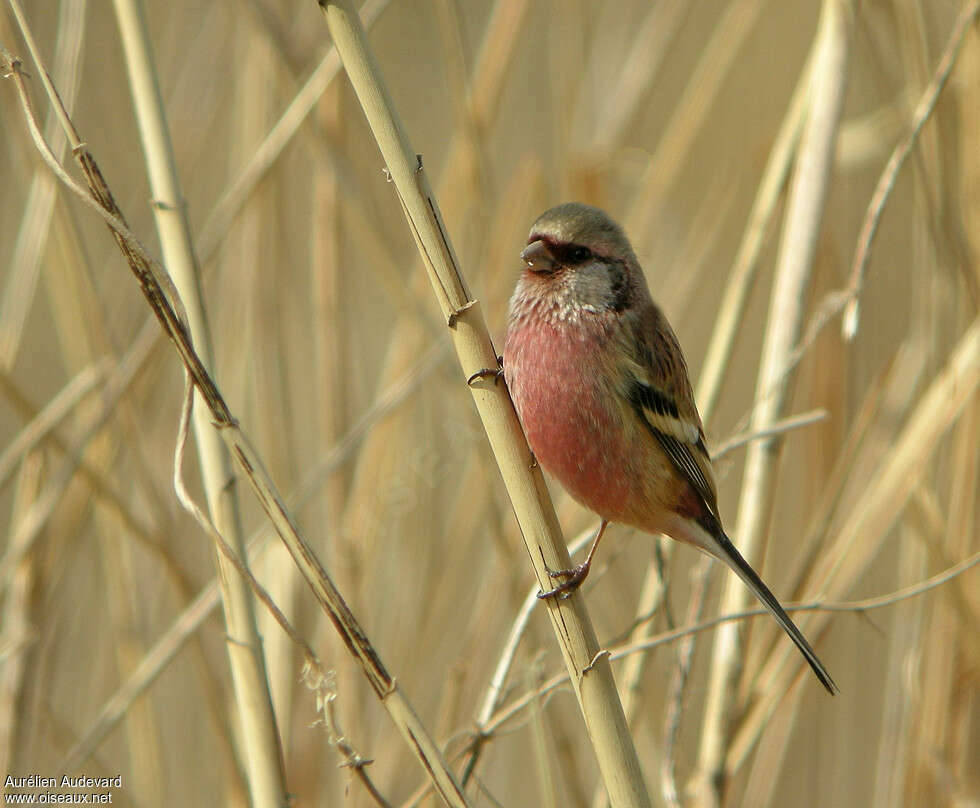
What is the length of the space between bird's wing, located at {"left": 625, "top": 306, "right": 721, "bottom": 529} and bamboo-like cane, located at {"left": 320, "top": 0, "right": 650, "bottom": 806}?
0.87 meters

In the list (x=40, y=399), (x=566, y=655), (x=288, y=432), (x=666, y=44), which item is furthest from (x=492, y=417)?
(x=40, y=399)

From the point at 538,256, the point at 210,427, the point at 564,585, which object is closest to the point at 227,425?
the point at 210,427

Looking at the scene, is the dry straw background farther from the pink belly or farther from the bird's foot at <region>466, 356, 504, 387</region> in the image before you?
the bird's foot at <region>466, 356, 504, 387</region>

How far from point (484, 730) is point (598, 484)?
2.45ft

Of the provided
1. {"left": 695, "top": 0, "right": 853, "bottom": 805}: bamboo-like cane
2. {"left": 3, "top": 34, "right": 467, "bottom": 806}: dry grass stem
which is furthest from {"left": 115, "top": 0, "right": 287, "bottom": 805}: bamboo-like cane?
{"left": 695, "top": 0, "right": 853, "bottom": 805}: bamboo-like cane

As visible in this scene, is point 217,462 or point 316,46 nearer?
point 217,462

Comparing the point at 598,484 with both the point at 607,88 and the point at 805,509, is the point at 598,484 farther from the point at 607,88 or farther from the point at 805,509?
the point at 607,88

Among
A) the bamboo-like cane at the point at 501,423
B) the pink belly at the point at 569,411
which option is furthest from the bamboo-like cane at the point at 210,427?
the pink belly at the point at 569,411

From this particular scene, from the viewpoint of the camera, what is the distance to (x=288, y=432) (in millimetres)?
2996

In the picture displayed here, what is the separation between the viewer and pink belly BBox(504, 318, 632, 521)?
7.66ft

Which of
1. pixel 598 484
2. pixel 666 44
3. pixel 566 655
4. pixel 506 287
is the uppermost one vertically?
pixel 666 44

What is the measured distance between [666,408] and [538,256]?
0.57 metres

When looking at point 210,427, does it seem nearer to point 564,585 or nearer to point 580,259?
point 564,585

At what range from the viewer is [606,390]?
2449mm
